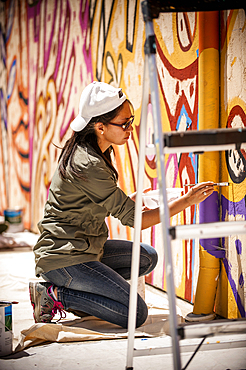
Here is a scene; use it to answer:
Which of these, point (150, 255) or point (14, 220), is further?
point (14, 220)

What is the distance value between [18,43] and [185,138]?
17.3 ft

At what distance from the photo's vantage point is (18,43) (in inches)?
230

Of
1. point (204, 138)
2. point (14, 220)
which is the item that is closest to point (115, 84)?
point (204, 138)

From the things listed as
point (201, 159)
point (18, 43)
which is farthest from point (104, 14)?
point (18, 43)

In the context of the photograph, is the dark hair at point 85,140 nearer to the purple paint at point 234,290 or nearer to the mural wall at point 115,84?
the mural wall at point 115,84

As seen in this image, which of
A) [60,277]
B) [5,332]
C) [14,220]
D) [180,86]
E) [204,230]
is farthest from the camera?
[14,220]

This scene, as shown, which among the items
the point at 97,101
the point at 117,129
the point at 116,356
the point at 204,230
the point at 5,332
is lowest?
the point at 116,356

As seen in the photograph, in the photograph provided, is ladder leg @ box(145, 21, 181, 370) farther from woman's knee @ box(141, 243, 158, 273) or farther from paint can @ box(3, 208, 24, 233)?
paint can @ box(3, 208, 24, 233)

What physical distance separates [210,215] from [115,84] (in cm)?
159

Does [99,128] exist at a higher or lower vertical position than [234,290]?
higher

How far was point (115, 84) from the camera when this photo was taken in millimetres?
3191

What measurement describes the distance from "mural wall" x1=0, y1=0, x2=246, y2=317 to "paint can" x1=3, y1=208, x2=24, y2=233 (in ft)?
0.69

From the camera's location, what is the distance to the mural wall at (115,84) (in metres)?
1.95

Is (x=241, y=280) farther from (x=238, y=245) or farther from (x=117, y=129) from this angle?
(x=117, y=129)
